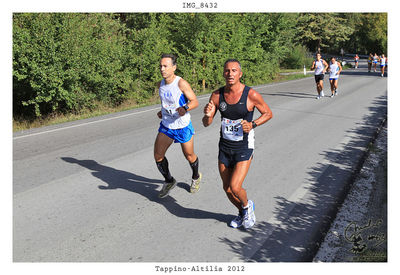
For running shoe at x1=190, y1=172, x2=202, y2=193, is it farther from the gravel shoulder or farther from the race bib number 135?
the gravel shoulder

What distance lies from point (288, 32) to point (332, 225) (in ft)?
87.9

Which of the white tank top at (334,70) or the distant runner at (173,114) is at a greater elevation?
the white tank top at (334,70)

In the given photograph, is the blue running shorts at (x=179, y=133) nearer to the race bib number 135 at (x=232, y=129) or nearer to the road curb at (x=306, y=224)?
the race bib number 135 at (x=232, y=129)

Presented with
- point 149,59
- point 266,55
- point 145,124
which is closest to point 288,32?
point 266,55

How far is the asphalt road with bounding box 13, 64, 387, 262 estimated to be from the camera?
3.91m

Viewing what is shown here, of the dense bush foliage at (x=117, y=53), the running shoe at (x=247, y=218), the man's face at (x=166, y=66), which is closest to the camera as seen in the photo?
the running shoe at (x=247, y=218)

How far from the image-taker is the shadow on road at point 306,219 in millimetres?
3801

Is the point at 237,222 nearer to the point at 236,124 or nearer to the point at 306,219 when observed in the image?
the point at 306,219

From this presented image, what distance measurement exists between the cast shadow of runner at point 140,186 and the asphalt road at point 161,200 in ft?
0.05

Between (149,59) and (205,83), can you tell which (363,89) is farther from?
(149,59)

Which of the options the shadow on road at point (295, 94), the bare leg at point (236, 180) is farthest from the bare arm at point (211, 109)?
the shadow on road at point (295, 94)

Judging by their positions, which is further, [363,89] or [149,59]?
[363,89]

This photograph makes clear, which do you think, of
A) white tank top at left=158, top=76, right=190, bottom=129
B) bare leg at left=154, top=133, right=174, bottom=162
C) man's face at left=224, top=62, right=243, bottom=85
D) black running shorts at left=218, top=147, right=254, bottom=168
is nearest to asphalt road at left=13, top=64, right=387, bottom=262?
bare leg at left=154, top=133, right=174, bottom=162

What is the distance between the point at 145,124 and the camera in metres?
10.2
